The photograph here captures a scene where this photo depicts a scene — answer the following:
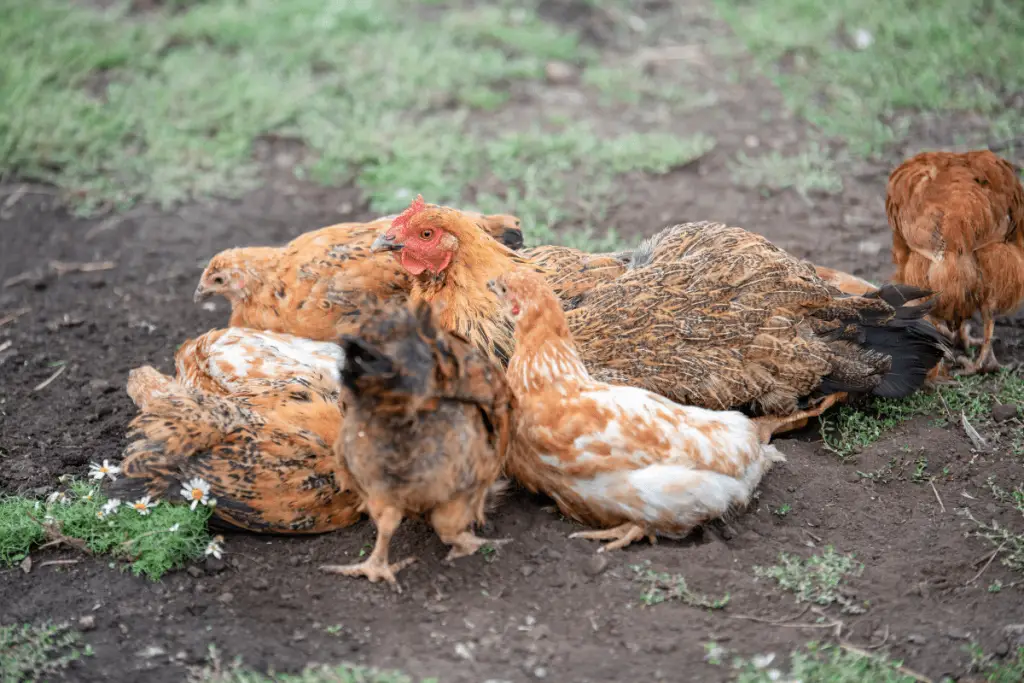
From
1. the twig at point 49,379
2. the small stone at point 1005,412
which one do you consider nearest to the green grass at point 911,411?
the small stone at point 1005,412

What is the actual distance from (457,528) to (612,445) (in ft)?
2.31

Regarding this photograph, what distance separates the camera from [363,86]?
8547 mm

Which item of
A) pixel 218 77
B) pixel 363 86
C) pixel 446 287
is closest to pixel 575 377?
pixel 446 287

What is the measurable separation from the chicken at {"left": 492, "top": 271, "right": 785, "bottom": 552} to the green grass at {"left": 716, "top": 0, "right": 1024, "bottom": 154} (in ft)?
13.8

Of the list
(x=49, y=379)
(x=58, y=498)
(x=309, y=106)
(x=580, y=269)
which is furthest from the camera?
(x=309, y=106)

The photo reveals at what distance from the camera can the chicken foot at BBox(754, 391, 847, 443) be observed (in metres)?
4.79

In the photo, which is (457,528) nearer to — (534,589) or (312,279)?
(534,589)

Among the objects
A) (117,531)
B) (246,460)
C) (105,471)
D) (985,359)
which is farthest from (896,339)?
(105,471)

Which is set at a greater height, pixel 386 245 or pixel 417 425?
pixel 386 245

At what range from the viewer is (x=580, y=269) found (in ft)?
16.5

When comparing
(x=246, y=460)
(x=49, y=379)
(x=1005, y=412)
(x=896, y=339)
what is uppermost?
(x=896, y=339)

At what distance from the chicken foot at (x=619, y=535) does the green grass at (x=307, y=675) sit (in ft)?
3.26

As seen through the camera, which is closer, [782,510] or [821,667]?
[821,667]

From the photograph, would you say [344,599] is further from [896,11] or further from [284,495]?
[896,11]
